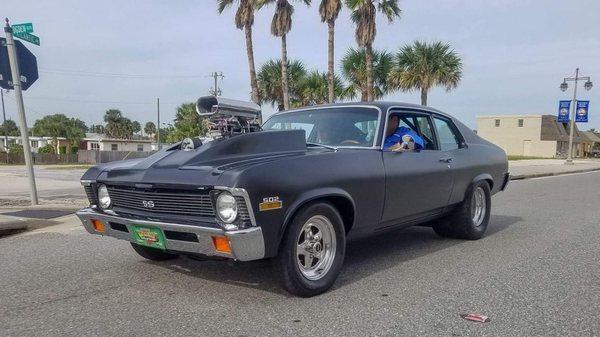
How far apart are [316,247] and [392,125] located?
1683 mm

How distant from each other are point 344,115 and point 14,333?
3.30 meters

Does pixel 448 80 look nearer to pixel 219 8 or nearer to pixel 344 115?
pixel 219 8

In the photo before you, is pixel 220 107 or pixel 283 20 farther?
pixel 283 20

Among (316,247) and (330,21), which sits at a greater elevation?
(330,21)

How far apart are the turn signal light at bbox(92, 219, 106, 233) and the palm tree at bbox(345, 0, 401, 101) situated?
1979cm

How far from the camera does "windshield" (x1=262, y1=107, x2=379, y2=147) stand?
4777 millimetres

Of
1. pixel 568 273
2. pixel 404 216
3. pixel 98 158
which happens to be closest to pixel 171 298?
pixel 404 216

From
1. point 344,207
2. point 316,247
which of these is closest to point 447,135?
point 344,207

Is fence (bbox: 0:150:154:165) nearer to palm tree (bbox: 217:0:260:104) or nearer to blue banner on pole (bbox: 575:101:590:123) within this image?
palm tree (bbox: 217:0:260:104)

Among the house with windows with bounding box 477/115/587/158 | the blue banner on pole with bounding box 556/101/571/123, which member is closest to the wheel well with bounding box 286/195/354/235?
the blue banner on pole with bounding box 556/101/571/123

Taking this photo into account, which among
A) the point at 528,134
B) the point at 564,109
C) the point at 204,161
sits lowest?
the point at 528,134

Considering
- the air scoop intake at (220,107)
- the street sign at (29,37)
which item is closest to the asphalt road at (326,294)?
the air scoop intake at (220,107)

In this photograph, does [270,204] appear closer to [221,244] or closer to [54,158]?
[221,244]

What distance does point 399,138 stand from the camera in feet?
16.5
